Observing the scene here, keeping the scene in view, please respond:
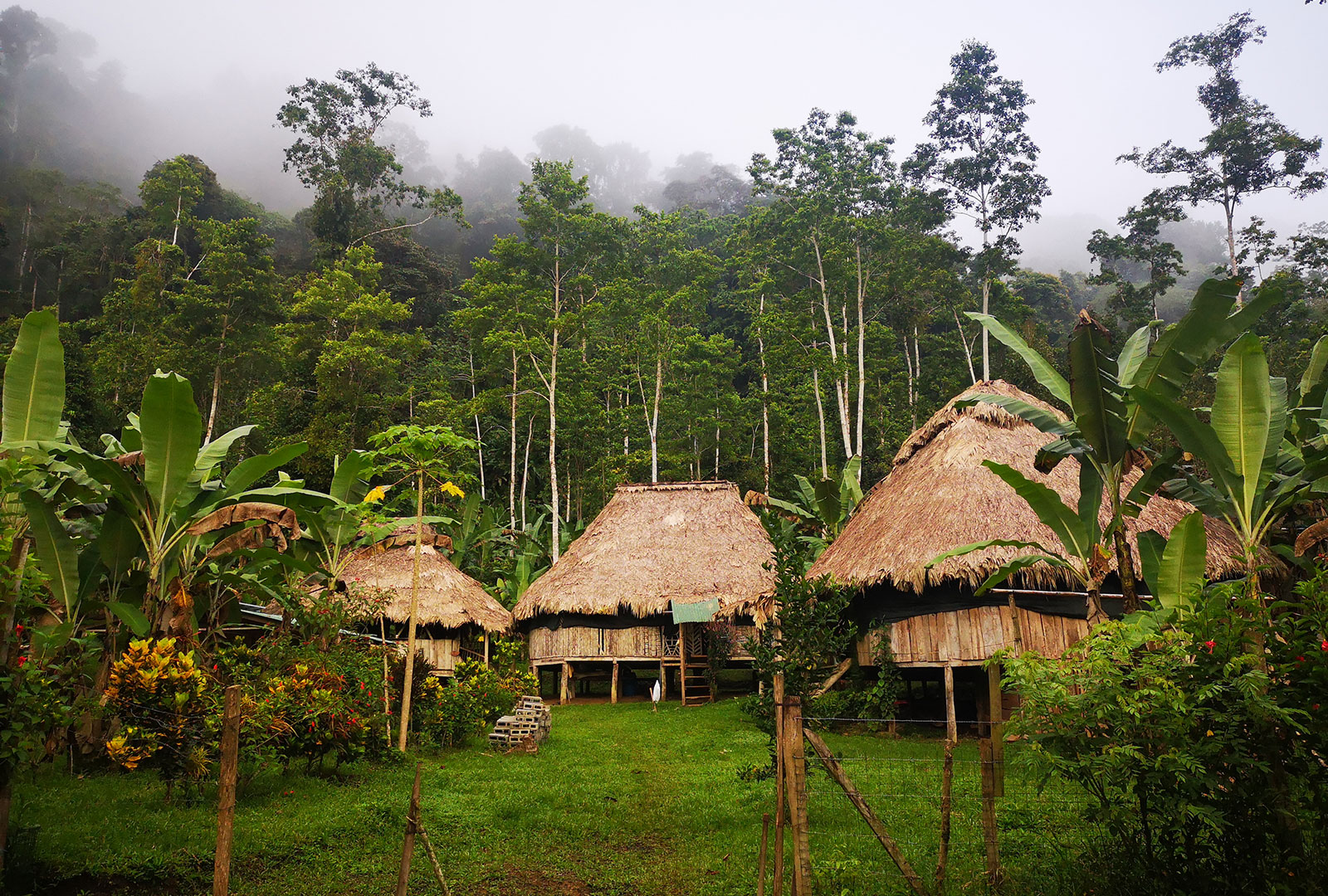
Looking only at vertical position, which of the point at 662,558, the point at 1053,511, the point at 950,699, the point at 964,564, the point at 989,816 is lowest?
the point at 950,699

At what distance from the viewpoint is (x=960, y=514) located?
12.6 m

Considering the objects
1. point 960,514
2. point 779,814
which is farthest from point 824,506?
point 779,814

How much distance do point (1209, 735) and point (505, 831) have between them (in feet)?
18.5

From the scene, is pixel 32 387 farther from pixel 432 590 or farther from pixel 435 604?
pixel 432 590

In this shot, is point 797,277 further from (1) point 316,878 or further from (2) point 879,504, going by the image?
(1) point 316,878

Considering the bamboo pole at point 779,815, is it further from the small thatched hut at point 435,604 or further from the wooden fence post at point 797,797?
the small thatched hut at point 435,604

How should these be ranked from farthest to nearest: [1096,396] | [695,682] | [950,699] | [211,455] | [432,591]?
[695,682] → [432,591] → [950,699] → [211,455] → [1096,396]

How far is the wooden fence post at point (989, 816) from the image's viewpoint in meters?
4.93

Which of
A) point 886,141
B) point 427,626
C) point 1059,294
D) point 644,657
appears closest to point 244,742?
point 427,626

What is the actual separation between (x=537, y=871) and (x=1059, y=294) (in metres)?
47.1

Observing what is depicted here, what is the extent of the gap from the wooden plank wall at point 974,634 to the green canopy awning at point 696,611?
516 centimetres

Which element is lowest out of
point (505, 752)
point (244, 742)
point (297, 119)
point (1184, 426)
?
point (505, 752)

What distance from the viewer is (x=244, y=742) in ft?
23.2

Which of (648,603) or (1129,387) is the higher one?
(1129,387)
